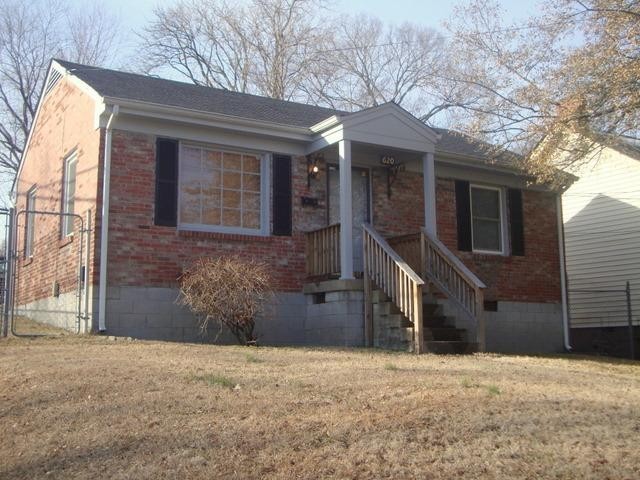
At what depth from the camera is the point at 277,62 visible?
2828cm

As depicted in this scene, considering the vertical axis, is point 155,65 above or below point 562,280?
above

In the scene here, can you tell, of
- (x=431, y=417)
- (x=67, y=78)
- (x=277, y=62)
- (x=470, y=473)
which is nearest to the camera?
(x=470, y=473)

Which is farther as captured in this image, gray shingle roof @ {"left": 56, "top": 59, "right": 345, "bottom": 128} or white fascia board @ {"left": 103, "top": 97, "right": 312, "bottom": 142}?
gray shingle roof @ {"left": 56, "top": 59, "right": 345, "bottom": 128}

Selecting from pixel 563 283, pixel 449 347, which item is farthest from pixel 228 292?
pixel 563 283

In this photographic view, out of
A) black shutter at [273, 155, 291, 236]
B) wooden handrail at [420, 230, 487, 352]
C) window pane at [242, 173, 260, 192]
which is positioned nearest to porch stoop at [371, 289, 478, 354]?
wooden handrail at [420, 230, 487, 352]

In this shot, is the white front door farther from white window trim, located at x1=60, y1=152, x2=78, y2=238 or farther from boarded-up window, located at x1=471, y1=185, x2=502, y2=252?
white window trim, located at x1=60, y1=152, x2=78, y2=238

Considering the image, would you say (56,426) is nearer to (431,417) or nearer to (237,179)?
(431,417)

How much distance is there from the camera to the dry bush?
1028cm

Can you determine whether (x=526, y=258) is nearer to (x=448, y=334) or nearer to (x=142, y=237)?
(x=448, y=334)

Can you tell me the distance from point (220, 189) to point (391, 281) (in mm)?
3203

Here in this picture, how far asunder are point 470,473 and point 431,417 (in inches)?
38.6

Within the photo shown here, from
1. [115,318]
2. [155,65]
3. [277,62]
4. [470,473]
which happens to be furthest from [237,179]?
[155,65]

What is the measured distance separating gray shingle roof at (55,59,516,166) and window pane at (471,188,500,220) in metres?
0.81

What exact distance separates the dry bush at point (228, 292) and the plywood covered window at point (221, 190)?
4.52 feet
